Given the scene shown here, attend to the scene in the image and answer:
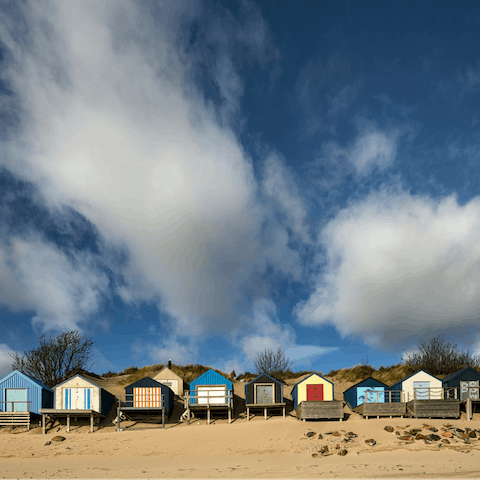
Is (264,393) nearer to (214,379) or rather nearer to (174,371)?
(214,379)

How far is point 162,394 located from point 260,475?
16.1 meters

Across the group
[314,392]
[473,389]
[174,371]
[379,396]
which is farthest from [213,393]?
[473,389]

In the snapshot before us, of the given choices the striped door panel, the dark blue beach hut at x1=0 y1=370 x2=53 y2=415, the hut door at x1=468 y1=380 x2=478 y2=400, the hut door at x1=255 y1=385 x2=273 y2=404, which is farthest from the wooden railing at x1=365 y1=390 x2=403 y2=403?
the dark blue beach hut at x1=0 y1=370 x2=53 y2=415

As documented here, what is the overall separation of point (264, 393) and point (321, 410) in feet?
16.8

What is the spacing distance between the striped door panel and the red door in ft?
39.0

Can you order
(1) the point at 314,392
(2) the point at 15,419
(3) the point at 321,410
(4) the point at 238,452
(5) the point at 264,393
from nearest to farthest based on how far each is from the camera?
Answer: (4) the point at 238,452 → (3) the point at 321,410 → (2) the point at 15,419 → (5) the point at 264,393 → (1) the point at 314,392

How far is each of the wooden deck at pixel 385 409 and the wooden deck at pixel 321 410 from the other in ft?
7.52

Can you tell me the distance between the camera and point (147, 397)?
3288 centimetres

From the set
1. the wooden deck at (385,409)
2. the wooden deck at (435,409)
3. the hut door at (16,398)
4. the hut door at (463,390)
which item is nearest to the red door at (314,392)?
the wooden deck at (385,409)

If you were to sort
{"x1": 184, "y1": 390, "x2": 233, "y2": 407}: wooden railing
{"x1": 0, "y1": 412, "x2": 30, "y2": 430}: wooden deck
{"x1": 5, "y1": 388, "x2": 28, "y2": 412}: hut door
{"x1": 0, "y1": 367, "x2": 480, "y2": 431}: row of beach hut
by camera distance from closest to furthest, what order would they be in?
{"x1": 0, "y1": 367, "x2": 480, "y2": 431}: row of beach hut < {"x1": 0, "y1": 412, "x2": 30, "y2": 430}: wooden deck < {"x1": 5, "y1": 388, "x2": 28, "y2": 412}: hut door < {"x1": 184, "y1": 390, "x2": 233, "y2": 407}: wooden railing

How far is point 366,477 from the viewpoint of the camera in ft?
56.9

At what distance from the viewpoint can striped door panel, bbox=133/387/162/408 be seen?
3275 cm

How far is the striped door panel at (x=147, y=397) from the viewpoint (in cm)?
3275

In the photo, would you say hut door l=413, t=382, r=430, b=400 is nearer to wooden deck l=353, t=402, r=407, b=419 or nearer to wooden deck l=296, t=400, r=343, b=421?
wooden deck l=353, t=402, r=407, b=419
